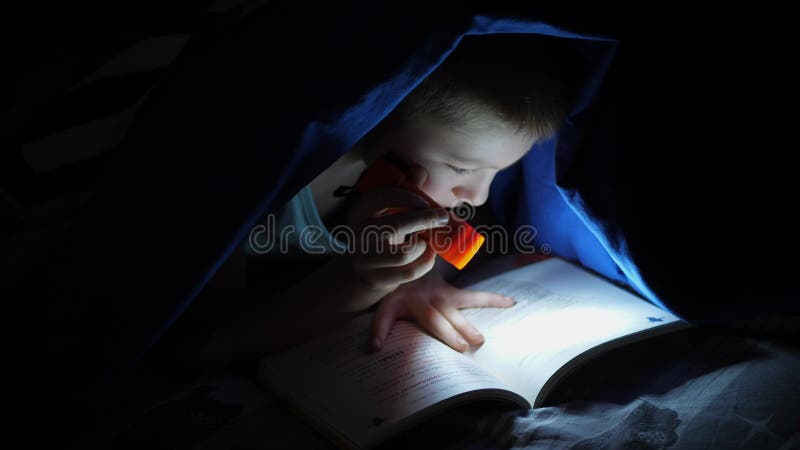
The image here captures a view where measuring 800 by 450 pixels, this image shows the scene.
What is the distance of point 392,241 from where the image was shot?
31.1 inches

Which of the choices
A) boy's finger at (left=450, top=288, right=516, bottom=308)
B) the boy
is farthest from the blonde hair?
boy's finger at (left=450, top=288, right=516, bottom=308)

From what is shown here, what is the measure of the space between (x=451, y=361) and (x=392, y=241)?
188 mm

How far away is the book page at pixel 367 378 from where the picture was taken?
654mm

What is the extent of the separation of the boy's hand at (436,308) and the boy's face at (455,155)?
155 millimetres

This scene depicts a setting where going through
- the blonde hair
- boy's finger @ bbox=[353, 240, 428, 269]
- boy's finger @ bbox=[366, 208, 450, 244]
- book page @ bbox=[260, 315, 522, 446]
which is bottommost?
book page @ bbox=[260, 315, 522, 446]

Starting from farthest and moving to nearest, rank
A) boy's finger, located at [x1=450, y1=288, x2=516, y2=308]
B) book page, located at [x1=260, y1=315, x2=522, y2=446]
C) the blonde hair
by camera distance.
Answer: boy's finger, located at [x1=450, y1=288, x2=516, y2=308] → the blonde hair → book page, located at [x1=260, y1=315, x2=522, y2=446]

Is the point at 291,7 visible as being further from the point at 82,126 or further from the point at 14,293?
the point at 14,293

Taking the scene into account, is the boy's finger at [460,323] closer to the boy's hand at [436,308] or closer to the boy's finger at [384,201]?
the boy's hand at [436,308]

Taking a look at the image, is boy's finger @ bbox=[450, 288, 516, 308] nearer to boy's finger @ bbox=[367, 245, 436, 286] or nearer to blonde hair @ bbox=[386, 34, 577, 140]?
boy's finger @ bbox=[367, 245, 436, 286]

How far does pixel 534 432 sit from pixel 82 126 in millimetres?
860

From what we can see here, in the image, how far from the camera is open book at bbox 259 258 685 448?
→ 664 mm

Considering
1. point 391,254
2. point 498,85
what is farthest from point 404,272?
point 498,85

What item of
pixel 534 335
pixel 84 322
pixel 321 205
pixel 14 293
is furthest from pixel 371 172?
pixel 14 293

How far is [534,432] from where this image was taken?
663mm
